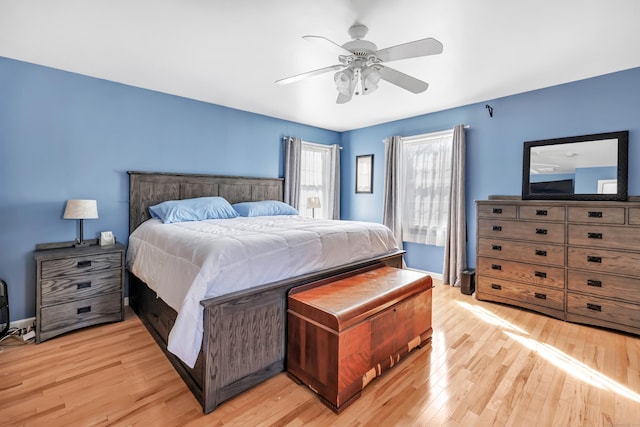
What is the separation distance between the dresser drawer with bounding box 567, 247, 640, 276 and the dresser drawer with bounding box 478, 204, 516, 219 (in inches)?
24.5

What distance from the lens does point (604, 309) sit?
9.31 ft

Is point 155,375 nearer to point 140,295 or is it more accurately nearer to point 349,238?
point 140,295

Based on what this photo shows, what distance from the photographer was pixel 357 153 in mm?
5613

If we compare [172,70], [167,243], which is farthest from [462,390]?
[172,70]

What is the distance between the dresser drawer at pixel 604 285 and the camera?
8.90 feet

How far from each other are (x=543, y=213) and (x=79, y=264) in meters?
4.58

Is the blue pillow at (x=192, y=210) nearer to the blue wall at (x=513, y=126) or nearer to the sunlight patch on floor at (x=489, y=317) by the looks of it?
the blue wall at (x=513, y=126)

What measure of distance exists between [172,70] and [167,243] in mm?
1810

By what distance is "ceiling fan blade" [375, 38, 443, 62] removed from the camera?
191 cm

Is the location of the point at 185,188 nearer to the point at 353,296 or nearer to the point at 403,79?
the point at 353,296

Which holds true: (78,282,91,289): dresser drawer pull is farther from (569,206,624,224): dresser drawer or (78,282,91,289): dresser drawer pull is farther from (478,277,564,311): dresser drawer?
(569,206,624,224): dresser drawer

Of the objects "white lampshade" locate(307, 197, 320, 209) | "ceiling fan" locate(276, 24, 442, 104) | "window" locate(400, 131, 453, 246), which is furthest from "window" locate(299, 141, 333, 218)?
"ceiling fan" locate(276, 24, 442, 104)

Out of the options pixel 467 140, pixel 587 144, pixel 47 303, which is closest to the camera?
pixel 47 303

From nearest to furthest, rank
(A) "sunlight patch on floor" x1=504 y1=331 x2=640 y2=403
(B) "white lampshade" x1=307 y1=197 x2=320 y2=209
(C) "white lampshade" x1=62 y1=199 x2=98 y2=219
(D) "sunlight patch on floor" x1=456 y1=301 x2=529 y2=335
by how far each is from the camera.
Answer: (A) "sunlight patch on floor" x1=504 y1=331 x2=640 y2=403 → (C) "white lampshade" x1=62 y1=199 x2=98 y2=219 → (D) "sunlight patch on floor" x1=456 y1=301 x2=529 y2=335 → (B) "white lampshade" x1=307 y1=197 x2=320 y2=209
